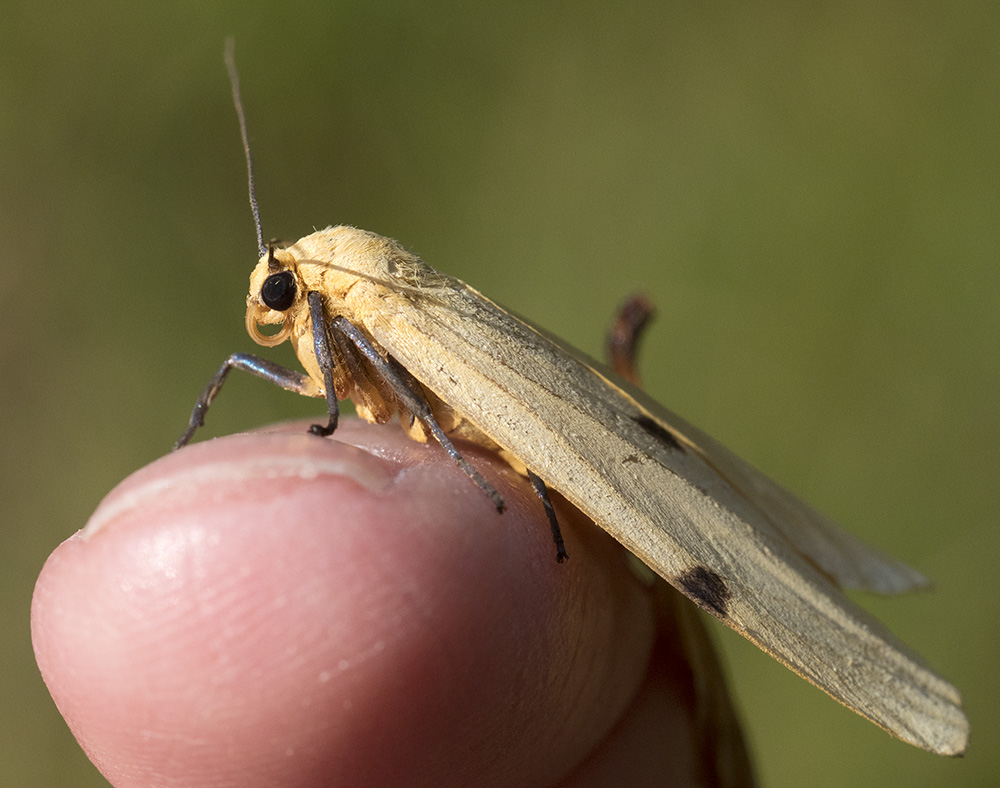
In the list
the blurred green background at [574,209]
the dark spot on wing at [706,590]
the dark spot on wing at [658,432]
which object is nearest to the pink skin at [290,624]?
the dark spot on wing at [706,590]

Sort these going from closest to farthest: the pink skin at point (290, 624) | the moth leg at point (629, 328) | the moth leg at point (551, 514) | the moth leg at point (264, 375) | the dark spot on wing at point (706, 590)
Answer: the pink skin at point (290, 624)
the dark spot on wing at point (706, 590)
the moth leg at point (551, 514)
the moth leg at point (264, 375)
the moth leg at point (629, 328)

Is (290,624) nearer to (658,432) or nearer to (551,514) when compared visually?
(551,514)

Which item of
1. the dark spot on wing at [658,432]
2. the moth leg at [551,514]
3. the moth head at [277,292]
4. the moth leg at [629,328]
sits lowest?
the moth leg at [551,514]

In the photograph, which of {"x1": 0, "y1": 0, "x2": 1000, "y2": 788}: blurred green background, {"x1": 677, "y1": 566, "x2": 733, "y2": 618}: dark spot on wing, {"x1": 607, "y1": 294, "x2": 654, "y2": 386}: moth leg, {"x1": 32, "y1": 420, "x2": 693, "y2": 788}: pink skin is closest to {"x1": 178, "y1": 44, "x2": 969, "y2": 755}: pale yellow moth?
{"x1": 677, "y1": 566, "x2": 733, "y2": 618}: dark spot on wing

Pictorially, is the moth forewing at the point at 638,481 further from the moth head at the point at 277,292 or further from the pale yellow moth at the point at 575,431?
the moth head at the point at 277,292

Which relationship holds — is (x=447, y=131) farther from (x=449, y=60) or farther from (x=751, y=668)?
(x=751, y=668)

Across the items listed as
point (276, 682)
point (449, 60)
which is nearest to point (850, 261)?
point (449, 60)
